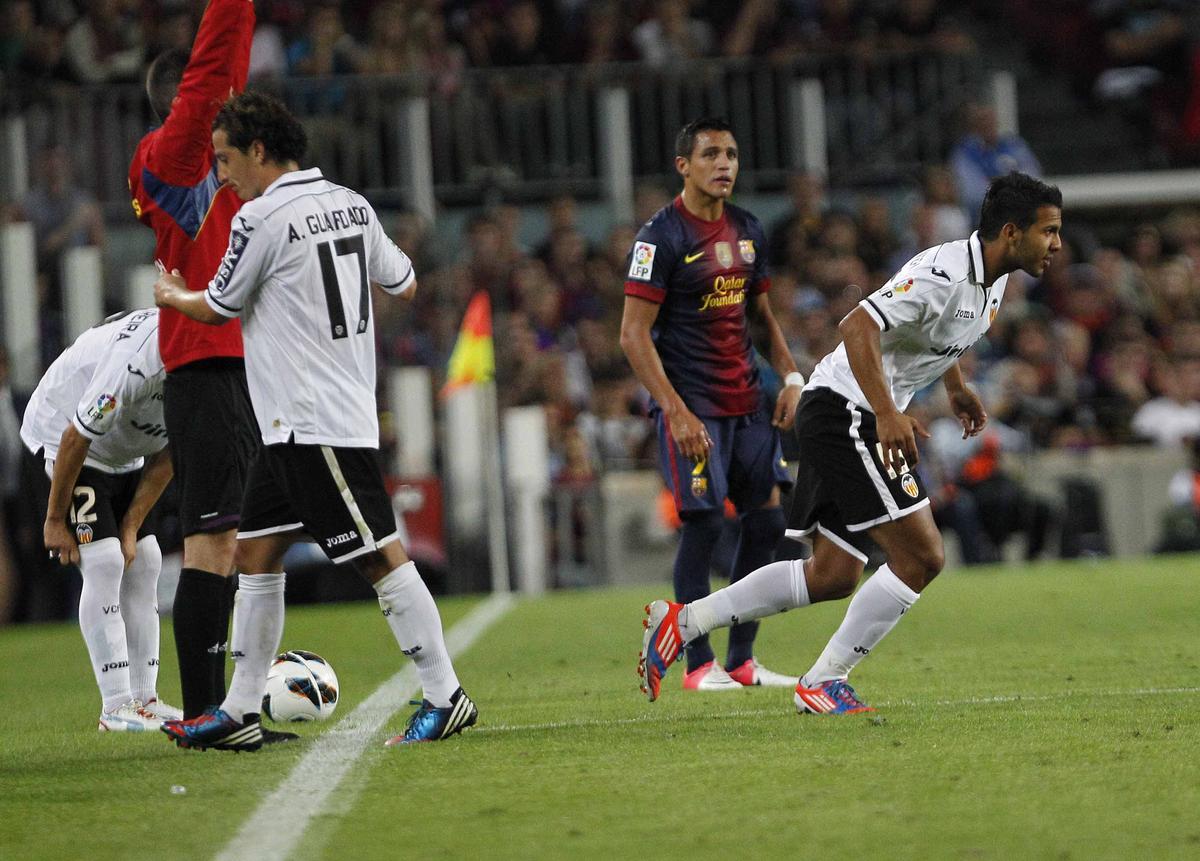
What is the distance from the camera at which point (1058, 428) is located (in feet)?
57.2

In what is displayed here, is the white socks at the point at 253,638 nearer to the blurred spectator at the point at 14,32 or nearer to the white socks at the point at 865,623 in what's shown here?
the white socks at the point at 865,623

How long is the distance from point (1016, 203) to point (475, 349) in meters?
10.0

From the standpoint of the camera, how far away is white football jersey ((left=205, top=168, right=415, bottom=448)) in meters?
5.78

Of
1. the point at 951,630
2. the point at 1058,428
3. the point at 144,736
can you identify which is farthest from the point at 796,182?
the point at 144,736

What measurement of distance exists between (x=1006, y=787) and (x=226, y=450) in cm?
277

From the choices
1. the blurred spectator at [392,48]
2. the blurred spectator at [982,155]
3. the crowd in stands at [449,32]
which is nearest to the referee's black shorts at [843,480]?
the crowd in stands at [449,32]

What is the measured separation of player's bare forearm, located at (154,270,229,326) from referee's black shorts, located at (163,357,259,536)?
Result: 0.51 metres

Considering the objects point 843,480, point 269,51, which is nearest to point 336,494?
point 843,480

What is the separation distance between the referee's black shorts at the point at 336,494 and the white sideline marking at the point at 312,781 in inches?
24.7

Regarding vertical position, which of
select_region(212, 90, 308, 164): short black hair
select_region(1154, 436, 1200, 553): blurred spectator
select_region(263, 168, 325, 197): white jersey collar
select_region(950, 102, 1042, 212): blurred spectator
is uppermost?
select_region(950, 102, 1042, 212): blurred spectator

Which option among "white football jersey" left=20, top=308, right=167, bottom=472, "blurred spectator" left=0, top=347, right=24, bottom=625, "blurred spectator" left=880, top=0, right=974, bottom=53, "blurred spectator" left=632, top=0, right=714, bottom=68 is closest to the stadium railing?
"blurred spectator" left=880, top=0, right=974, bottom=53

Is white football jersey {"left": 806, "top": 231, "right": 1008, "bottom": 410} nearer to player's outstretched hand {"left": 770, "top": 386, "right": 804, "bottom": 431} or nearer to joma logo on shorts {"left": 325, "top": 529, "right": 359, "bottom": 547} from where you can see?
player's outstretched hand {"left": 770, "top": 386, "right": 804, "bottom": 431}

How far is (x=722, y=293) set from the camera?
26.6 ft

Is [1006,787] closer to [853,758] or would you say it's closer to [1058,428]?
[853,758]
